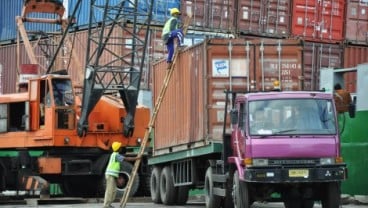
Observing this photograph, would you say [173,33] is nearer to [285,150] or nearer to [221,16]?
[285,150]

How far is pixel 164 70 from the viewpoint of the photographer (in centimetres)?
1855

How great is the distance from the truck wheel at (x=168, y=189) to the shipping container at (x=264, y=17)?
1053 centimetres

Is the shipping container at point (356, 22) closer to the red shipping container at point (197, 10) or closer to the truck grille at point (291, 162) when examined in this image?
the red shipping container at point (197, 10)

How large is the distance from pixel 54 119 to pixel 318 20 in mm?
13349

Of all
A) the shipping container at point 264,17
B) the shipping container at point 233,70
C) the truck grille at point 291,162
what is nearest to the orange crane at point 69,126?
the shipping container at point 233,70

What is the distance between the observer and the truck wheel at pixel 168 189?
18359mm

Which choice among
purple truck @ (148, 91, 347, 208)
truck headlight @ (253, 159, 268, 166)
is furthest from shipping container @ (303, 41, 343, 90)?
truck headlight @ (253, 159, 268, 166)

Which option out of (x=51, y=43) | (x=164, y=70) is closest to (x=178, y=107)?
(x=164, y=70)

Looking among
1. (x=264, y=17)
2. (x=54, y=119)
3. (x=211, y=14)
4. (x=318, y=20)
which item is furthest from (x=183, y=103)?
(x=318, y=20)

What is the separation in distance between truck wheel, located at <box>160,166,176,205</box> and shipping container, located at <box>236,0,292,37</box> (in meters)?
10.5

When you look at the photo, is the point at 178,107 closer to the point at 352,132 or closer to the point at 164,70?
the point at 164,70

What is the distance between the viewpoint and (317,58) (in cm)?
2848

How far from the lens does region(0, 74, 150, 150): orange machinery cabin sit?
64.9 feet

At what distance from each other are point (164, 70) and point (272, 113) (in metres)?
6.01
